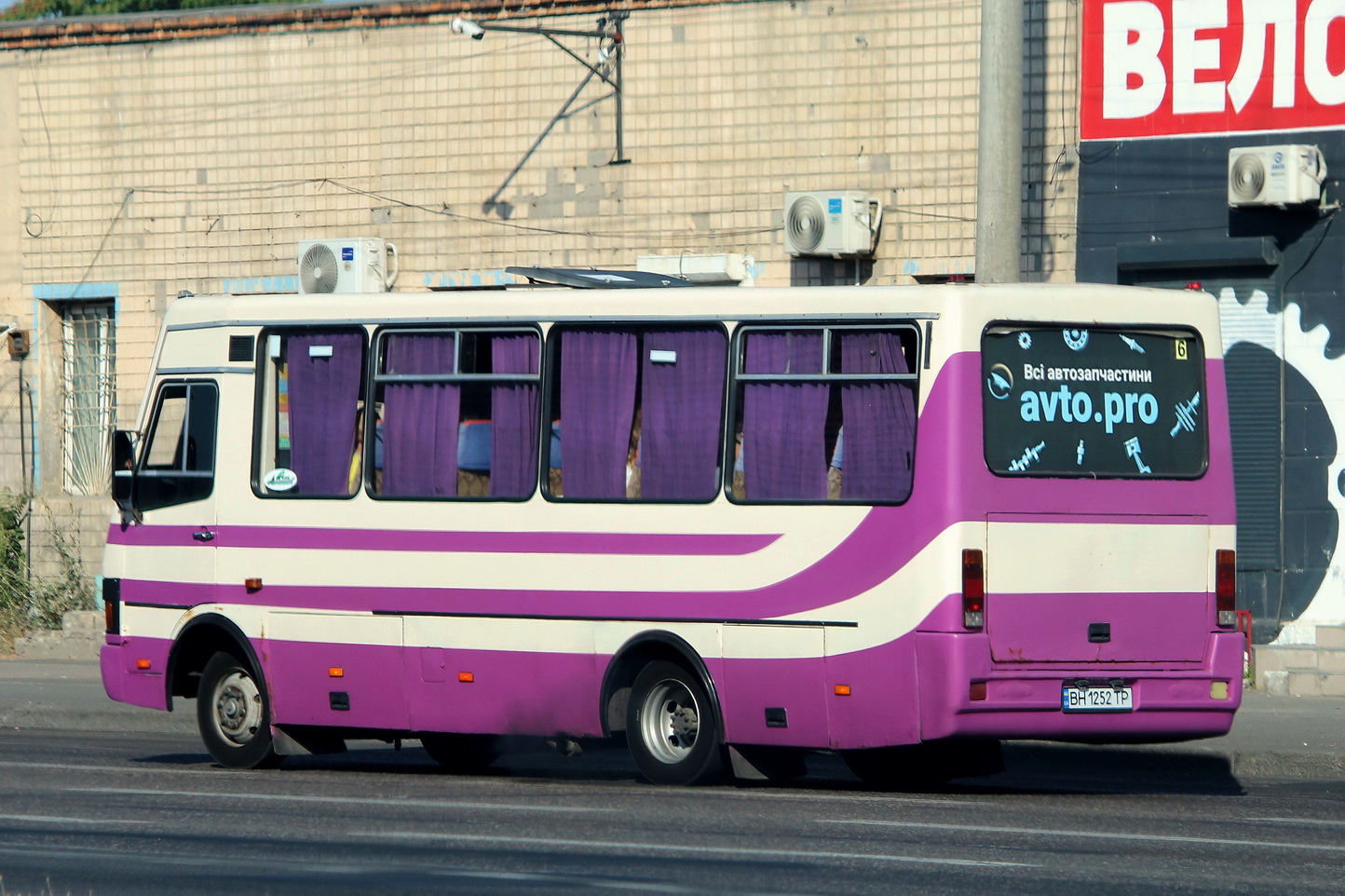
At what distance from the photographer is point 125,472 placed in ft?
46.2

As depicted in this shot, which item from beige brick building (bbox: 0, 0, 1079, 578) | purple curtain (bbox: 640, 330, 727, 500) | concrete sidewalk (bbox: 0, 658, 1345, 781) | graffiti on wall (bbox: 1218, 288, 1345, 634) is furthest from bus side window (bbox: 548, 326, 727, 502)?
graffiti on wall (bbox: 1218, 288, 1345, 634)

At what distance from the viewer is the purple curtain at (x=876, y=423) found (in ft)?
37.1

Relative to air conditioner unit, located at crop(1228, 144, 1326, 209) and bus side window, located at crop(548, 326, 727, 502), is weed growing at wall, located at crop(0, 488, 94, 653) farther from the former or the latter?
air conditioner unit, located at crop(1228, 144, 1326, 209)

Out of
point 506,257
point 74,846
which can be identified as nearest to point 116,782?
point 74,846

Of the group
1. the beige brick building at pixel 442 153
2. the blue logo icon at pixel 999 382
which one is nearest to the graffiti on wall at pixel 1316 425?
the beige brick building at pixel 442 153

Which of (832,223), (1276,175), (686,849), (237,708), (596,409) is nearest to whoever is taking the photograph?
(686,849)

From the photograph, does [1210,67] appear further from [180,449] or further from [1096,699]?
[180,449]

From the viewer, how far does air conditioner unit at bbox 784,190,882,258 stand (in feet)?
63.6

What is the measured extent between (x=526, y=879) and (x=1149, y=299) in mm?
5238

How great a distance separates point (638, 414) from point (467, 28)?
9.19 meters

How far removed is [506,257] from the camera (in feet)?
70.5

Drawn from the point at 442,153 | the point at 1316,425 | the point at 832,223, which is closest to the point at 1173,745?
the point at 1316,425

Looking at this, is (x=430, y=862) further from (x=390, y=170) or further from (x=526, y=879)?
(x=390, y=170)

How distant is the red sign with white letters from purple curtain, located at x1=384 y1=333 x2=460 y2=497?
8.11 metres
